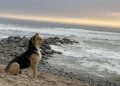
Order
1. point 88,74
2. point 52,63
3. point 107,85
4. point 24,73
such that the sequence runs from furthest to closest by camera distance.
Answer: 1. point 52,63
2. point 88,74
3. point 107,85
4. point 24,73

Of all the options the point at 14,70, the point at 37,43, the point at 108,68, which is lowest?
the point at 108,68

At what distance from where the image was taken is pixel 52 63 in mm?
21391

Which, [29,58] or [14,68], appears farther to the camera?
[29,58]

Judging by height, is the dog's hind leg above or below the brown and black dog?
below

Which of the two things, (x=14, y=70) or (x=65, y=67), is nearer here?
(x=14, y=70)

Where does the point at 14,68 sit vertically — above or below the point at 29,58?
below

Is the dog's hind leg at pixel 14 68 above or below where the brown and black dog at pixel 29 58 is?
below

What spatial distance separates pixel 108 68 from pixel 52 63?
3543 mm

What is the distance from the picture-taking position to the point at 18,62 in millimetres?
11820

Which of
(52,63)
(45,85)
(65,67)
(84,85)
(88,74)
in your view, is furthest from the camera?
(52,63)

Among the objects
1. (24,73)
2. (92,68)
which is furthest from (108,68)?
(24,73)

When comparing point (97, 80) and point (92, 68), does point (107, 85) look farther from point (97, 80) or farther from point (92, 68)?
point (92, 68)

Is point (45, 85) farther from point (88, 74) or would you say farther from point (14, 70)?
point (88, 74)

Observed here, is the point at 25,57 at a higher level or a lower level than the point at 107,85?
higher
